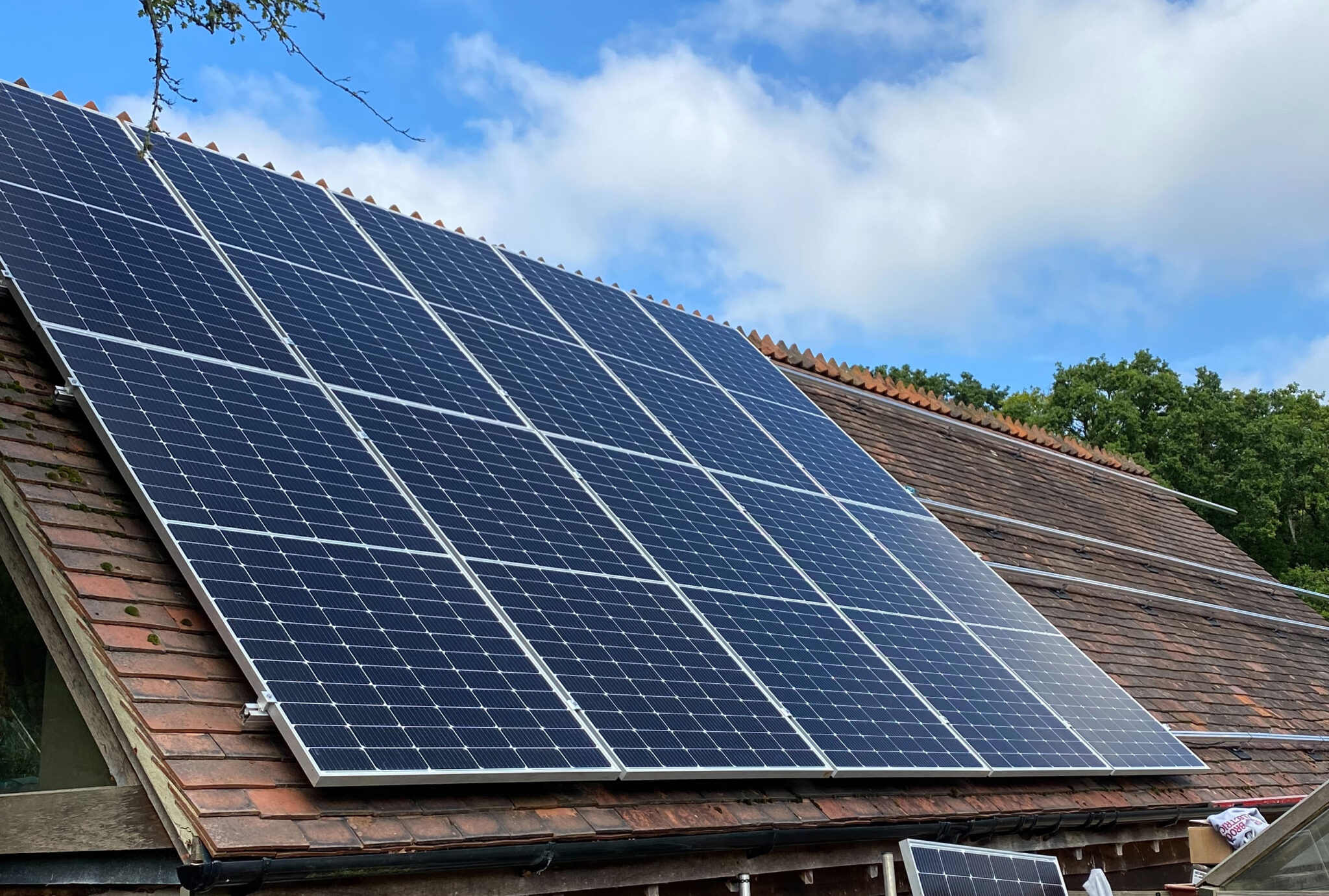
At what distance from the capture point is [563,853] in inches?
269

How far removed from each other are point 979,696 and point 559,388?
14.5 feet

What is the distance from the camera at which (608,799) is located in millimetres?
7414

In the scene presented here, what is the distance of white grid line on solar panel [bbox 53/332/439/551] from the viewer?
723 centimetres

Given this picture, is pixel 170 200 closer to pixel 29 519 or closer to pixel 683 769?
pixel 29 519

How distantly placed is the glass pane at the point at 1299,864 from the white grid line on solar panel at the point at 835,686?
2.81m

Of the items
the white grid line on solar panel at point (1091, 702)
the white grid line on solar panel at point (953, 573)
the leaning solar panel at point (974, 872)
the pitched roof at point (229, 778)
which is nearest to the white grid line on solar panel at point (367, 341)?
the pitched roof at point (229, 778)

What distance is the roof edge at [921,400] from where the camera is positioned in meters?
18.6

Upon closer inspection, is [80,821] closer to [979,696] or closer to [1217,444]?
[979,696]

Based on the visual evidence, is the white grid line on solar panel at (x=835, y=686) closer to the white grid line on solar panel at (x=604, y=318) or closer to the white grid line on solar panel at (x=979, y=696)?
the white grid line on solar panel at (x=979, y=696)

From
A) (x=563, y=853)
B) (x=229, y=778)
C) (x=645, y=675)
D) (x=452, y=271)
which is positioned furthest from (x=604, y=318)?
(x=229, y=778)

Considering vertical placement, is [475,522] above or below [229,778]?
above

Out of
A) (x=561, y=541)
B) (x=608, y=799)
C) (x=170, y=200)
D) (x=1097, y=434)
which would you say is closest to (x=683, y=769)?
(x=608, y=799)

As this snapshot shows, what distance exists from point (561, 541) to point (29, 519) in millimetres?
3364

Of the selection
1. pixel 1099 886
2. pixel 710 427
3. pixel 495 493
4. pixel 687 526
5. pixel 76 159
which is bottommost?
pixel 1099 886
